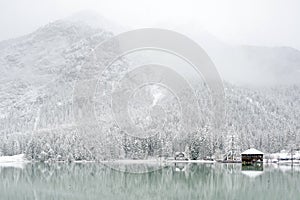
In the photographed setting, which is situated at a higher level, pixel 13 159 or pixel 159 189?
pixel 159 189

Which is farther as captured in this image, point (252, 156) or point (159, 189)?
point (252, 156)

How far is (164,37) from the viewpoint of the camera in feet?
469

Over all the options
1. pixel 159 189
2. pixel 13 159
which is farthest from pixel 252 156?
pixel 13 159

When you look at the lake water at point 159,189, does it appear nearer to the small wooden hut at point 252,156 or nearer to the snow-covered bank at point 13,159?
the small wooden hut at point 252,156

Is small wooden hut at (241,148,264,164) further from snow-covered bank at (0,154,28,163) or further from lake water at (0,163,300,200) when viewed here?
snow-covered bank at (0,154,28,163)

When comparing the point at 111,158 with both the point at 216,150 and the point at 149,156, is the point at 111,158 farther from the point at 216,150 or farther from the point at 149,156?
the point at 216,150

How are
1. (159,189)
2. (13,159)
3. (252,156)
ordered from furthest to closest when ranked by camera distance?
(13,159), (252,156), (159,189)

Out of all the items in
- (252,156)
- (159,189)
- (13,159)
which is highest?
(252,156)

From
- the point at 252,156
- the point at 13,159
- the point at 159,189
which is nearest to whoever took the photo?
the point at 159,189

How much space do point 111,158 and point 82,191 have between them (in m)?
56.4

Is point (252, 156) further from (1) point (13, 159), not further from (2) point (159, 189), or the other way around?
(1) point (13, 159)

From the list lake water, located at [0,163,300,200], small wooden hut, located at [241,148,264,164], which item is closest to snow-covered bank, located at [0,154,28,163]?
small wooden hut, located at [241,148,264,164]

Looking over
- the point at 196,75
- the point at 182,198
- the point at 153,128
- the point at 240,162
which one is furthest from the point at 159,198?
the point at 196,75

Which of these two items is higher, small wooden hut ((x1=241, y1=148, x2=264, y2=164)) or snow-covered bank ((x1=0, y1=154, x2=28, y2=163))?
small wooden hut ((x1=241, y1=148, x2=264, y2=164))
